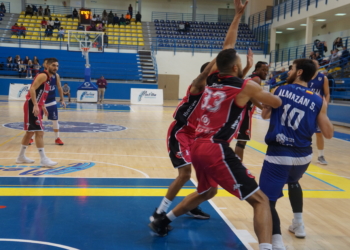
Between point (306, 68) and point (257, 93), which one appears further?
point (306, 68)

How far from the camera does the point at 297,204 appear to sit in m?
3.70

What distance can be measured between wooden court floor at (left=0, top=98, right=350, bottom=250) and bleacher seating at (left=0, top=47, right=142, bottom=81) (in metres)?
14.9

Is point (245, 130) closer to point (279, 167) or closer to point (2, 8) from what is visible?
point (279, 167)

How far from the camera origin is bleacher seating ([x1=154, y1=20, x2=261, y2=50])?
100ft

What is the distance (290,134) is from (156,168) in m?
3.70

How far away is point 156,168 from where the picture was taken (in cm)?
665

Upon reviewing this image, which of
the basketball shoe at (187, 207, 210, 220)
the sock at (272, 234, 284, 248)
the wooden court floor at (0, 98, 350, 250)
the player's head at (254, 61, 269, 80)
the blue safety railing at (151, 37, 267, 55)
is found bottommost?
the wooden court floor at (0, 98, 350, 250)

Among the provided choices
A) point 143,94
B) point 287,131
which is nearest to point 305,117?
point 287,131

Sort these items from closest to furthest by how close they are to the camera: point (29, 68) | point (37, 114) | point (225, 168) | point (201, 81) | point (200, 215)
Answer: point (225, 168) < point (201, 81) < point (200, 215) < point (37, 114) < point (29, 68)

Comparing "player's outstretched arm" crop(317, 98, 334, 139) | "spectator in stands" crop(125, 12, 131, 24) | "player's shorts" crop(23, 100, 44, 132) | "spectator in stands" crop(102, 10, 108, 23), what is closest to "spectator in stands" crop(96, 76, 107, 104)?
"spectator in stands" crop(102, 10, 108, 23)

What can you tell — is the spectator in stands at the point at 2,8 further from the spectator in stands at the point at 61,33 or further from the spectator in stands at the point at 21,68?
the spectator in stands at the point at 21,68

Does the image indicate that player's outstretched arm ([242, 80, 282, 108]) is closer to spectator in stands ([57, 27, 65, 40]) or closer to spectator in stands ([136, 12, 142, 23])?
spectator in stands ([57, 27, 65, 40])

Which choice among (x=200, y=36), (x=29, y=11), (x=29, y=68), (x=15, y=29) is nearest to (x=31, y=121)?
(x=29, y=68)

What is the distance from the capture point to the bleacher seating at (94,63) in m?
27.1
